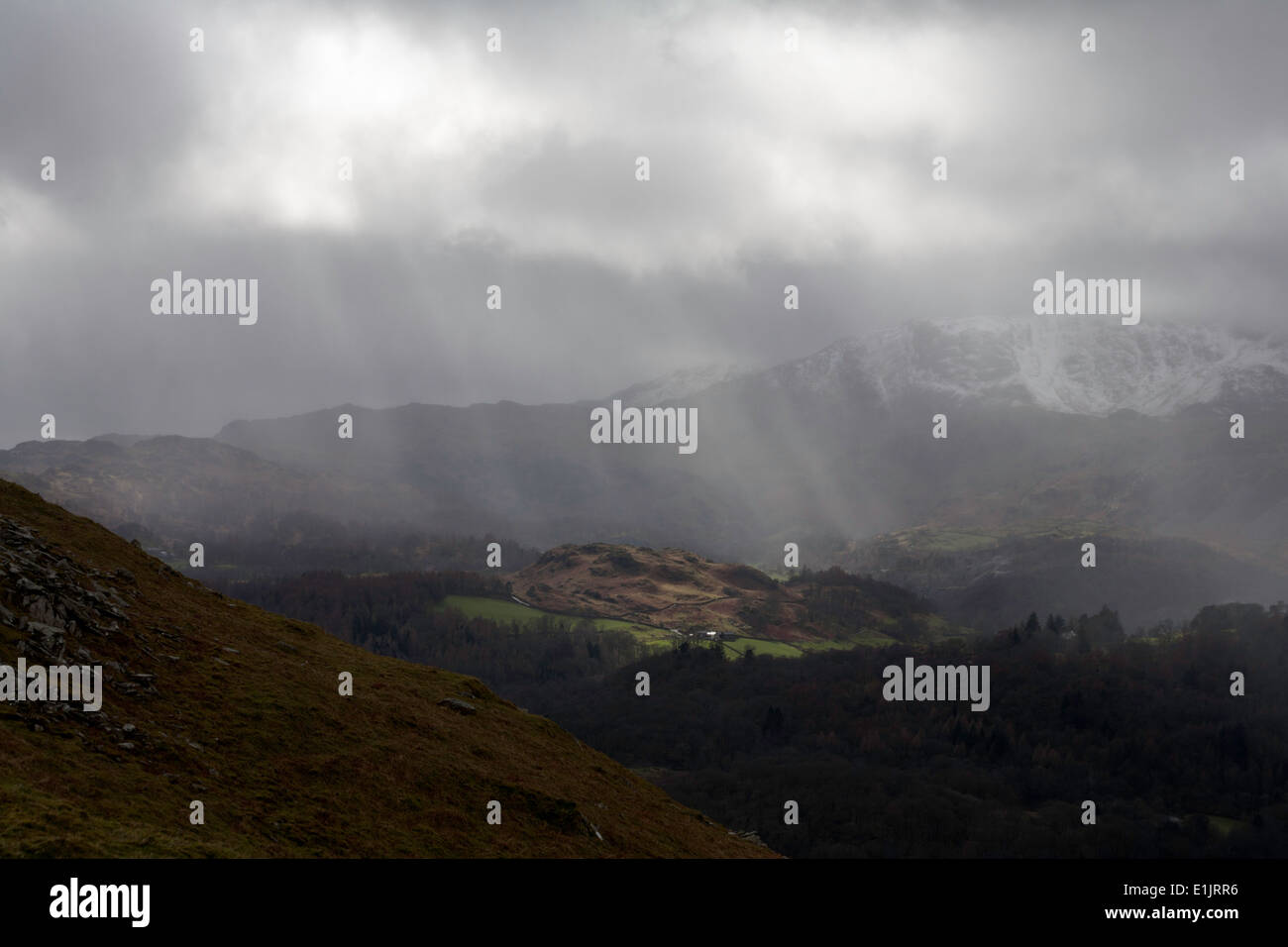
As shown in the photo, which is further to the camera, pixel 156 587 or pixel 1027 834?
pixel 1027 834

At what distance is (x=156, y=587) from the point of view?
50688 millimetres

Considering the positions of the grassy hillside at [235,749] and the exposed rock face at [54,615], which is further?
the exposed rock face at [54,615]

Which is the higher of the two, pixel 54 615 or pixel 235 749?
pixel 54 615

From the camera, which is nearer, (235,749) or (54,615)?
(235,749)

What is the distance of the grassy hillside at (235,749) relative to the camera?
27172mm

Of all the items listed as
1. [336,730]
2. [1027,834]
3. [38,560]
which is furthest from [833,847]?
[38,560]

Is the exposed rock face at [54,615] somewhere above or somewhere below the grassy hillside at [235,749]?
above

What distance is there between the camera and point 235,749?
35.3 meters

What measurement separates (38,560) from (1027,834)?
21638cm
